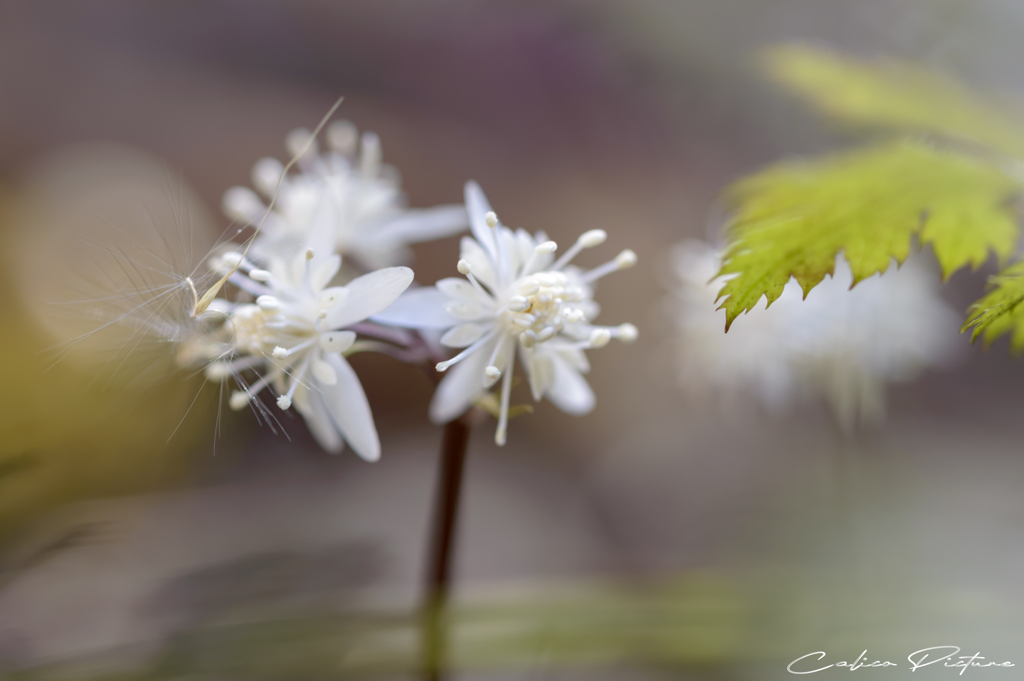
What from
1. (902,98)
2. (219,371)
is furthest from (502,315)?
(902,98)

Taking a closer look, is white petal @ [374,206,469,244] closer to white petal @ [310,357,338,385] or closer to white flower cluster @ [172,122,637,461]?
white flower cluster @ [172,122,637,461]

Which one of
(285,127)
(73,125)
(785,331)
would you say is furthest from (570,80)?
(73,125)

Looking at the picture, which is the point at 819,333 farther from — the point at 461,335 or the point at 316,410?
the point at 316,410

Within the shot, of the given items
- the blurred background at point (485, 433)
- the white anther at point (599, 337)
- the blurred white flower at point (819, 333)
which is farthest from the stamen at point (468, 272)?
the blurred white flower at point (819, 333)

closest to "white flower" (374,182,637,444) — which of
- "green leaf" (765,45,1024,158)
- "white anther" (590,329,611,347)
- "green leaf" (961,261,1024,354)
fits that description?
"white anther" (590,329,611,347)

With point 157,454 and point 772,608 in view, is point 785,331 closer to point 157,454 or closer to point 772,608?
point 772,608

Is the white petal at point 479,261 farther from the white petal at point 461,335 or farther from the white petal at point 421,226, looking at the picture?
the white petal at point 421,226
